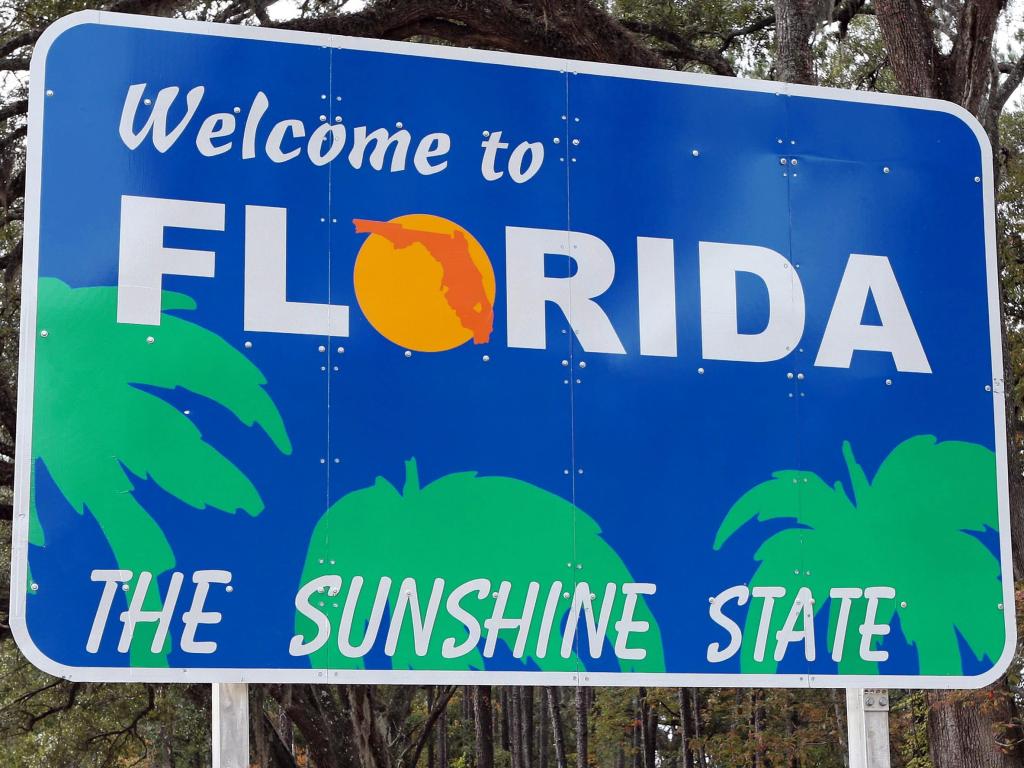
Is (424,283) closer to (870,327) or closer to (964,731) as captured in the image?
(870,327)

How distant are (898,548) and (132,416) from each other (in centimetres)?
206

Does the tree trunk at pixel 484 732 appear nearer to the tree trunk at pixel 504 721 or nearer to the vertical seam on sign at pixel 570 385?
the tree trunk at pixel 504 721

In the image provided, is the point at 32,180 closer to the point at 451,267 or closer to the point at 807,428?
the point at 451,267

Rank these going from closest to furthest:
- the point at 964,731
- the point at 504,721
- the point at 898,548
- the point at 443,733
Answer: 1. the point at 898,548
2. the point at 964,731
3. the point at 443,733
4. the point at 504,721

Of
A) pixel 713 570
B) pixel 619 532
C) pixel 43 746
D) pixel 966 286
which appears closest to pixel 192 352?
pixel 619 532

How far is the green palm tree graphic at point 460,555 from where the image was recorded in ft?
11.0

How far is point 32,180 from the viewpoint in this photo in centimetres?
335

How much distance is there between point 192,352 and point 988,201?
2.41 meters

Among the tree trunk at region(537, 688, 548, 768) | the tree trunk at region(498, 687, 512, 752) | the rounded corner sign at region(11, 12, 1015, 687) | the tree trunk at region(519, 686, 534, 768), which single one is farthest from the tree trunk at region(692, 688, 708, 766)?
the rounded corner sign at region(11, 12, 1015, 687)

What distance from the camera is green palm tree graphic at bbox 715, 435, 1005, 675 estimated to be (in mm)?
3691

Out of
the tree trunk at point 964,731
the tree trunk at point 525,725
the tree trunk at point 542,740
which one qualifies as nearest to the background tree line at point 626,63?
the tree trunk at point 964,731

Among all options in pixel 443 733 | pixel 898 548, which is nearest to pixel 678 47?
pixel 898 548

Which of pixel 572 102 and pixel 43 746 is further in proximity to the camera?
pixel 43 746

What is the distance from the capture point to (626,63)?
41.5 feet
